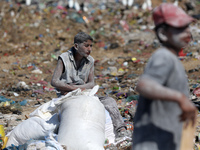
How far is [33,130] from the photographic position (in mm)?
3959

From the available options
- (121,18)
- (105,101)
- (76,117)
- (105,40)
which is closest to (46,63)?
(105,40)

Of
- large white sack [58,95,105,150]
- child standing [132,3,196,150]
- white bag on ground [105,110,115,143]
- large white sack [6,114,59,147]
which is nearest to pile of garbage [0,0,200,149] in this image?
white bag on ground [105,110,115,143]

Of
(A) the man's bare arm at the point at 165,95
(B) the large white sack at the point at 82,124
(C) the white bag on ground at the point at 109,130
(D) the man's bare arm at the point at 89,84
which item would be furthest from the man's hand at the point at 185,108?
(D) the man's bare arm at the point at 89,84

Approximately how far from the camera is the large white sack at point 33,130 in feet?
12.9

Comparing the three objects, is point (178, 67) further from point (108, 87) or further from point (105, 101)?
point (108, 87)

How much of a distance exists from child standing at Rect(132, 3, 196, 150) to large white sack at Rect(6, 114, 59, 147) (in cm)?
195

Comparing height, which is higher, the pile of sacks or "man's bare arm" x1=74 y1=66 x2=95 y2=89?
"man's bare arm" x1=74 y1=66 x2=95 y2=89

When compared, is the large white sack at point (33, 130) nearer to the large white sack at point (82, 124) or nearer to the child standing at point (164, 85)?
the large white sack at point (82, 124)

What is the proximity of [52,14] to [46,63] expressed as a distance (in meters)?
3.96

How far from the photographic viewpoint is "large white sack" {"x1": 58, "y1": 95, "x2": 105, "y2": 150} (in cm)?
343

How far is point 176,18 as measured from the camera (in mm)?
2098

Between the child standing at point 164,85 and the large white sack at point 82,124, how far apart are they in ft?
4.36

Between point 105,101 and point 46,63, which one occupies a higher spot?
point 105,101

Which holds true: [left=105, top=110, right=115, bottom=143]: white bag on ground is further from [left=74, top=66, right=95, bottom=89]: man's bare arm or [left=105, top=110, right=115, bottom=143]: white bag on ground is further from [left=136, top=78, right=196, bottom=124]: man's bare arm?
[left=136, top=78, right=196, bottom=124]: man's bare arm
